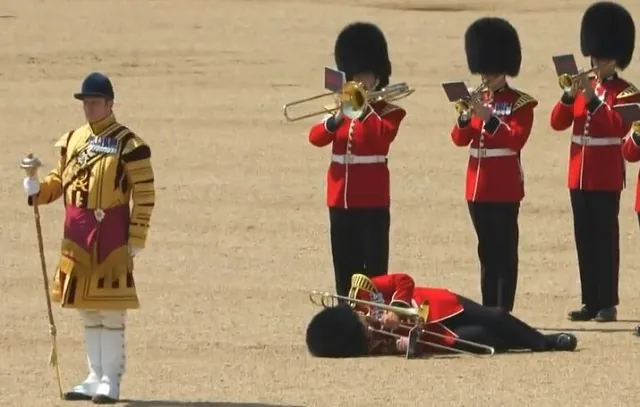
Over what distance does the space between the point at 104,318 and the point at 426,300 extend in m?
1.88

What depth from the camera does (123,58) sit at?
68.7 ft

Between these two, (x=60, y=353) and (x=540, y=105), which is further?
(x=540, y=105)

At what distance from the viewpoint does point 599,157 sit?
11.1m

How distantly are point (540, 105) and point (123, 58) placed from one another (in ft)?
15.1

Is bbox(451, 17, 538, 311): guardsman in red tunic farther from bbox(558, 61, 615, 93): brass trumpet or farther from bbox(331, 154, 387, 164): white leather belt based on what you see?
bbox(331, 154, 387, 164): white leather belt

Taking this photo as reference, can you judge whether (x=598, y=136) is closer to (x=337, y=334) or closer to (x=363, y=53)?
(x=363, y=53)

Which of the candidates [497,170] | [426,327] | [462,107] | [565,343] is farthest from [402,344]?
[462,107]

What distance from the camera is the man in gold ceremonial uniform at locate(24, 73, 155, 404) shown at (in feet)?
29.2

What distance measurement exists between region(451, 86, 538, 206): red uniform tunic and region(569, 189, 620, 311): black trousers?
0.46 meters

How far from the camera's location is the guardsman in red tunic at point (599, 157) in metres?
11.0

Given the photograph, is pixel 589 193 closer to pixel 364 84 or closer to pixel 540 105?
pixel 364 84

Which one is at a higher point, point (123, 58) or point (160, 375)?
point (123, 58)

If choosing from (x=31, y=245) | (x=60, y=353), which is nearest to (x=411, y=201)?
(x=31, y=245)

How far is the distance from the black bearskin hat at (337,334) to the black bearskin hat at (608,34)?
2268 mm
